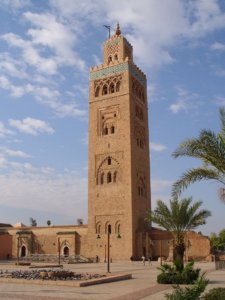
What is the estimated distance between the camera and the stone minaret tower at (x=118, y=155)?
35594 millimetres

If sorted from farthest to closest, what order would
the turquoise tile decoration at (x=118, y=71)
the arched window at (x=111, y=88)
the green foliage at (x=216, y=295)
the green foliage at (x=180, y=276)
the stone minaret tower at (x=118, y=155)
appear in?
1. the arched window at (x=111, y=88)
2. the turquoise tile decoration at (x=118, y=71)
3. the stone minaret tower at (x=118, y=155)
4. the green foliage at (x=180, y=276)
5. the green foliage at (x=216, y=295)

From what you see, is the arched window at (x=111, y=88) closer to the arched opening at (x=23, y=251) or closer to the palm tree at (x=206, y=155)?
the arched opening at (x=23, y=251)

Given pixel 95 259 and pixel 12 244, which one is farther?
pixel 12 244

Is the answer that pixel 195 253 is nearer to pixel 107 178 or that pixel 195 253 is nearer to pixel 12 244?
pixel 107 178

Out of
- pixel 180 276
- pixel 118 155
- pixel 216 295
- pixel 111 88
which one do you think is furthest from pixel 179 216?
pixel 111 88

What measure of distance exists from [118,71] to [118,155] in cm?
861

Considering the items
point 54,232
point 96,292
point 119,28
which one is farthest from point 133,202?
point 96,292

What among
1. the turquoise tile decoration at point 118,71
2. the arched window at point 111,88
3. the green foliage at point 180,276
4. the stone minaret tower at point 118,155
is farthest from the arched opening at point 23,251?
the green foliage at point 180,276

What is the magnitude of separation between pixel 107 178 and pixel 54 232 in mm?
7800

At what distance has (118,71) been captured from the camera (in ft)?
132

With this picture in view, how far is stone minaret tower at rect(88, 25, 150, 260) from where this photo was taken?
35.6 metres

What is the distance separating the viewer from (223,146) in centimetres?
1095

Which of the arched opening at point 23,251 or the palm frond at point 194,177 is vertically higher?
the palm frond at point 194,177

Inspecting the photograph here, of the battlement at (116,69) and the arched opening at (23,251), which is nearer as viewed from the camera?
the battlement at (116,69)
